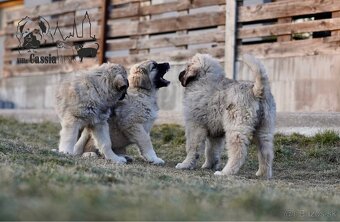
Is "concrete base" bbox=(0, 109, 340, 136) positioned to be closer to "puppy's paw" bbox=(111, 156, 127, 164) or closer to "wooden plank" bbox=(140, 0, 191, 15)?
"puppy's paw" bbox=(111, 156, 127, 164)

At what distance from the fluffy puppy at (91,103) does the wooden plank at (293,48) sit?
3132 millimetres

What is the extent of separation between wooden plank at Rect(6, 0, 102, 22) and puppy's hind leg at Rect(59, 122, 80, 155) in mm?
5761

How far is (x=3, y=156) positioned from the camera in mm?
5406

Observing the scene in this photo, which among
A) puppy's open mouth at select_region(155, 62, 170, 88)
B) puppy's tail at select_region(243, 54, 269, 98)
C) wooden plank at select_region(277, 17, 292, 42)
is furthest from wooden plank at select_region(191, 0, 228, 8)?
puppy's tail at select_region(243, 54, 269, 98)

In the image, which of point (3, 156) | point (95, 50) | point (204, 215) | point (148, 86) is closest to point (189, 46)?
point (95, 50)

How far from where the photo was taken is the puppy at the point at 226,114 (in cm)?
596

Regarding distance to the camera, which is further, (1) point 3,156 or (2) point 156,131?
(2) point 156,131

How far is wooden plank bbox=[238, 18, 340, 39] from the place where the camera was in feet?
28.8

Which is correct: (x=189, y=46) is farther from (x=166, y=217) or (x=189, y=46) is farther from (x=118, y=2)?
(x=166, y=217)

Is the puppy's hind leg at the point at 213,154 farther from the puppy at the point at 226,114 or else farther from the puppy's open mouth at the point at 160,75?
the puppy's open mouth at the point at 160,75

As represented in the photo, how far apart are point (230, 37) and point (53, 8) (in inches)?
199

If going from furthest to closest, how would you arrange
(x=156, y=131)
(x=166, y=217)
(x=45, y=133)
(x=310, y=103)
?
(x=45, y=133), (x=156, y=131), (x=310, y=103), (x=166, y=217)

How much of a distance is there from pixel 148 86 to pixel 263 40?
10.7 feet

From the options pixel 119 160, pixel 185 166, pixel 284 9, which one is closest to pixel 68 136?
pixel 119 160
